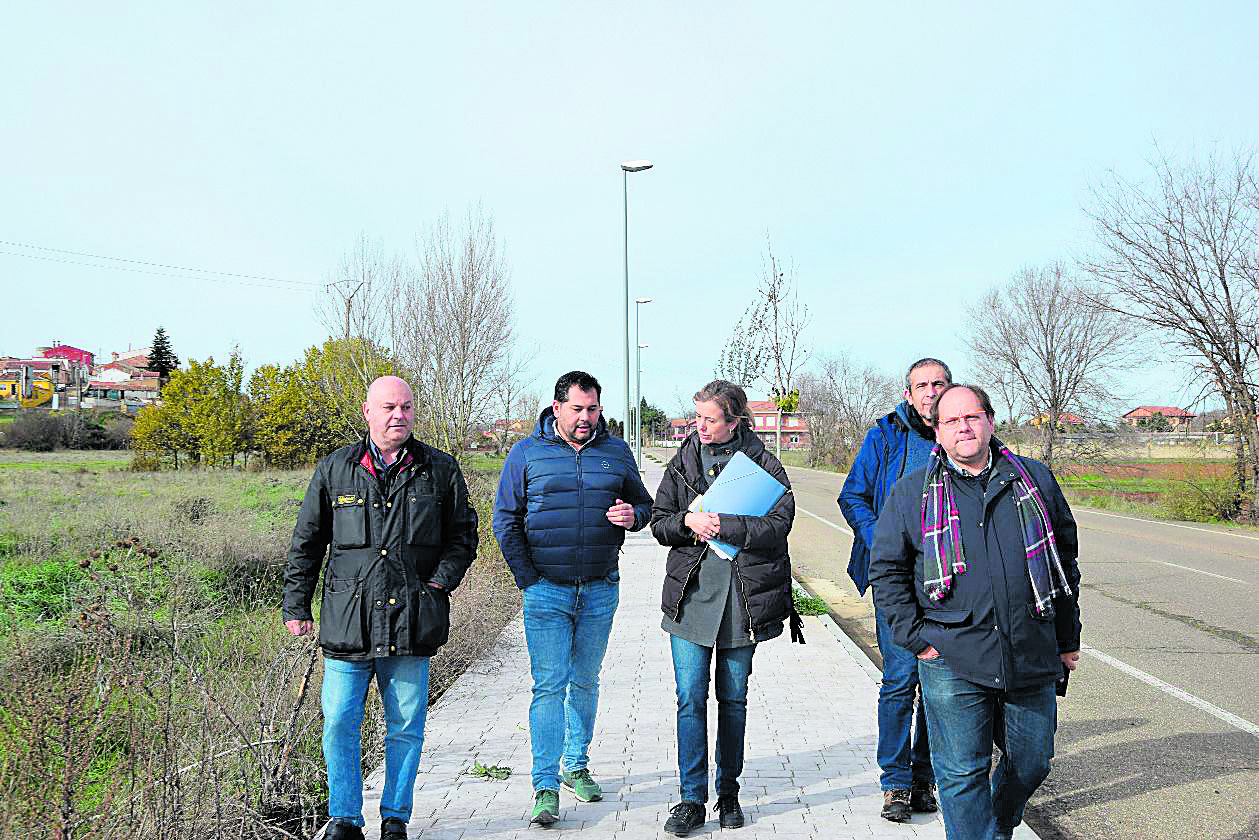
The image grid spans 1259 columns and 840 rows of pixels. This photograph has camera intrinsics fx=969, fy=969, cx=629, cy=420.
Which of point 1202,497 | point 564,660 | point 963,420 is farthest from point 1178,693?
point 1202,497

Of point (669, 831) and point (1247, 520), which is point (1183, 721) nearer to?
point (669, 831)

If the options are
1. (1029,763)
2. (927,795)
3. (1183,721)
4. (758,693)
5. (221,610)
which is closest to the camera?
(1029,763)

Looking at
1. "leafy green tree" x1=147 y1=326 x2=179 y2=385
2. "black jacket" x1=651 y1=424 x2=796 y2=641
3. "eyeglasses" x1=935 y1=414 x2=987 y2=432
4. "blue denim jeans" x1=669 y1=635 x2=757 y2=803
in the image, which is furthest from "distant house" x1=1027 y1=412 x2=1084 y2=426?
"leafy green tree" x1=147 y1=326 x2=179 y2=385

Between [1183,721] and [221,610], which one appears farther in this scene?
[221,610]

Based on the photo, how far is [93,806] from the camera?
4219 mm

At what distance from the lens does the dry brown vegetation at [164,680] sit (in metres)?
3.34

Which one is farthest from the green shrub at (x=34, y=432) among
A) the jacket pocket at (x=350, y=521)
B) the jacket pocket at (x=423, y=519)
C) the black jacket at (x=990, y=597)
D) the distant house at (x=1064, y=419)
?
the black jacket at (x=990, y=597)

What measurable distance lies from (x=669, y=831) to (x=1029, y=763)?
5.13ft

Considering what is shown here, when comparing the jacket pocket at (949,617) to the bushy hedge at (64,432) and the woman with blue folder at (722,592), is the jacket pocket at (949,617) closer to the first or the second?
the woman with blue folder at (722,592)

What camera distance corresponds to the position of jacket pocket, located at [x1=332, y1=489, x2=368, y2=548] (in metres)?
3.90

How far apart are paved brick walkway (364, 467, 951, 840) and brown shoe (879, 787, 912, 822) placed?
0.17 feet

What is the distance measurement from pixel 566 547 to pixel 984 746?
2.02m

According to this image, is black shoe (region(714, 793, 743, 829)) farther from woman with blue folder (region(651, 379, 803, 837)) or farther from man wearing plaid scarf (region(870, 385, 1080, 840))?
man wearing plaid scarf (region(870, 385, 1080, 840))

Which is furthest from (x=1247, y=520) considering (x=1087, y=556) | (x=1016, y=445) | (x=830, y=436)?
(x=830, y=436)
